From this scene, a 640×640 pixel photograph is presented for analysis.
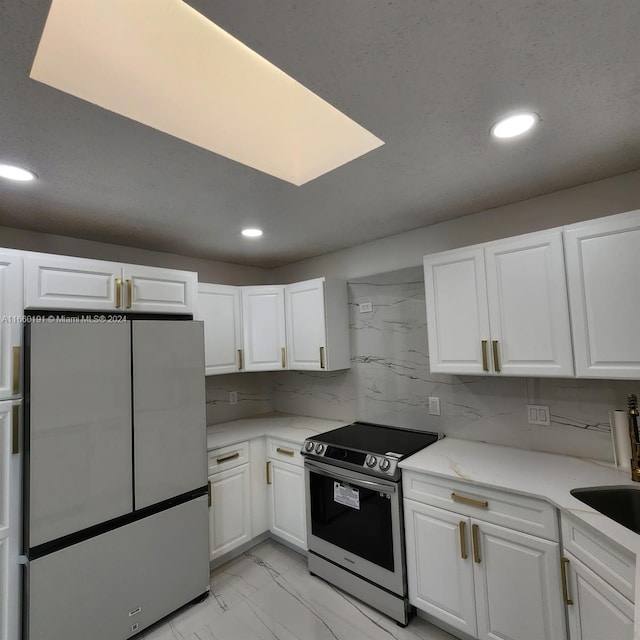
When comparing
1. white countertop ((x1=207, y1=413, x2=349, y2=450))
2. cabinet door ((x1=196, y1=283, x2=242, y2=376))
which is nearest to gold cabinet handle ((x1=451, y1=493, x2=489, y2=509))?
white countertop ((x1=207, y1=413, x2=349, y2=450))

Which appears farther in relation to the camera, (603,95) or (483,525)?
(483,525)

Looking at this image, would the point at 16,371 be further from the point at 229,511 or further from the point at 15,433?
the point at 229,511

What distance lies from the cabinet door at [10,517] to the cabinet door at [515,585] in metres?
2.22

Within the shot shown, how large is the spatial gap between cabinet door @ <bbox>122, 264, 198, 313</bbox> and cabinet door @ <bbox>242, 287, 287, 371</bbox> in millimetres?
768

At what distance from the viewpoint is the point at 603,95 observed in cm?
125

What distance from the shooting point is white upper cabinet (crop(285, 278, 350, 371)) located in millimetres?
2941

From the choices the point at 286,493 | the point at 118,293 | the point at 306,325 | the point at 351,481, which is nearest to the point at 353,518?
the point at 351,481

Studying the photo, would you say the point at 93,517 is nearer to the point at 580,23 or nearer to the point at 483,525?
the point at 483,525

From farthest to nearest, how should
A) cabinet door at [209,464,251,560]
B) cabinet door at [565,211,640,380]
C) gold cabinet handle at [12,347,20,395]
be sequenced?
1. cabinet door at [209,464,251,560]
2. gold cabinet handle at [12,347,20,395]
3. cabinet door at [565,211,640,380]

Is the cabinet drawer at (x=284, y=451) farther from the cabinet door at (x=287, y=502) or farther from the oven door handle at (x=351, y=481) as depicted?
the oven door handle at (x=351, y=481)

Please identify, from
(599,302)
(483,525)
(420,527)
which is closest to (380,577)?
(420,527)

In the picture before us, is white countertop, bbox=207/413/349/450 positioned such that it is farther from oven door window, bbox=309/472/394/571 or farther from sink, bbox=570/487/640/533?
sink, bbox=570/487/640/533

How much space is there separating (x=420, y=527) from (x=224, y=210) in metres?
2.16

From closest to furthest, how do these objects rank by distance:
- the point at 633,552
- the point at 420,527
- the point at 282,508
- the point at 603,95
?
the point at 633,552 → the point at 603,95 → the point at 420,527 → the point at 282,508
